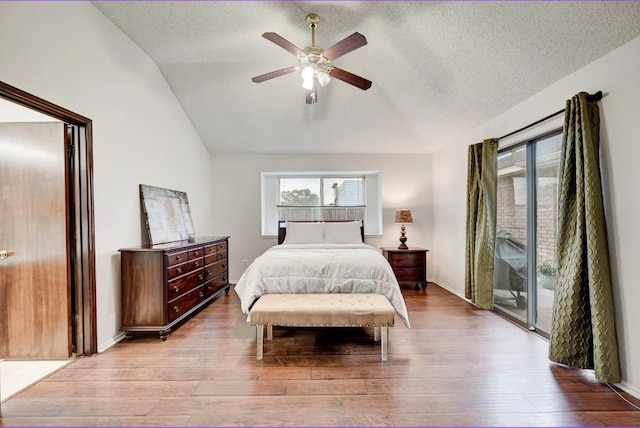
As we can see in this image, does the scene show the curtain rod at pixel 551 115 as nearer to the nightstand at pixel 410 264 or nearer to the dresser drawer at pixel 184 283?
the nightstand at pixel 410 264

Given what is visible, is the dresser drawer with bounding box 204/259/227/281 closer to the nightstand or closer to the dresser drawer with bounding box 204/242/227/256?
the dresser drawer with bounding box 204/242/227/256

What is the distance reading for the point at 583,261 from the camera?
207 centimetres

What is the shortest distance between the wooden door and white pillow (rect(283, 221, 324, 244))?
9.18 feet

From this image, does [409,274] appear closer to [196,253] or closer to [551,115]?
[551,115]

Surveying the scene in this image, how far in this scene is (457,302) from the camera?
12.8ft

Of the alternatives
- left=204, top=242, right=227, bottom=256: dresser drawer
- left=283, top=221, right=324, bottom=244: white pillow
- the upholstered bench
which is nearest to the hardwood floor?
the upholstered bench

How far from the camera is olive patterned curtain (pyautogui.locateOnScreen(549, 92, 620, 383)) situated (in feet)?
6.43

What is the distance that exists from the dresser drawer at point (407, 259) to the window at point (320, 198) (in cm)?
81

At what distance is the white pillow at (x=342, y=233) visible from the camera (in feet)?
15.3

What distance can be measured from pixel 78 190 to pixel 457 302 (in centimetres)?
428

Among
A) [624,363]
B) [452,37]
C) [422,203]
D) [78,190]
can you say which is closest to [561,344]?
[624,363]

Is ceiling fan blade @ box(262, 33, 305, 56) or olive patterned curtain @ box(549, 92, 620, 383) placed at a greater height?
ceiling fan blade @ box(262, 33, 305, 56)

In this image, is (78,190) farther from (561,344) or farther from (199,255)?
(561,344)

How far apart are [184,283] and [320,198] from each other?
2865 mm
